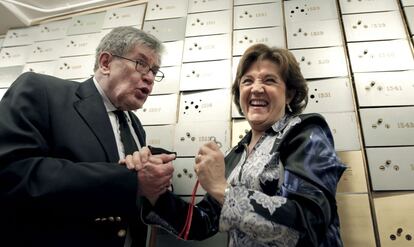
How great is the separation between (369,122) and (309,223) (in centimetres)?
74

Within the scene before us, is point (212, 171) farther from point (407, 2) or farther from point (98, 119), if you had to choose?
point (407, 2)

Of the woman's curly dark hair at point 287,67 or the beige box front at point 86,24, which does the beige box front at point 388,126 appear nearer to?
the woman's curly dark hair at point 287,67

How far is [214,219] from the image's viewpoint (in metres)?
1.01

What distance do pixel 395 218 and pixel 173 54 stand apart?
1193 millimetres

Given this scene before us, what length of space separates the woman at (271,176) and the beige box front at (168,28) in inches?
26.1

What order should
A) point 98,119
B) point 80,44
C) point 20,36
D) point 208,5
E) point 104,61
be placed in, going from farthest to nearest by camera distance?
point 20,36 < point 80,44 < point 208,5 < point 104,61 < point 98,119

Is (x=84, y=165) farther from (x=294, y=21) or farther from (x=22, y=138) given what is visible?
(x=294, y=21)

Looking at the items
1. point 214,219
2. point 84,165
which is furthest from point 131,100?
point 214,219

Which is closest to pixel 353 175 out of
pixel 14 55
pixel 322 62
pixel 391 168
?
pixel 391 168

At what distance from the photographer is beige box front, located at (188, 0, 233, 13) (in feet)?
5.53

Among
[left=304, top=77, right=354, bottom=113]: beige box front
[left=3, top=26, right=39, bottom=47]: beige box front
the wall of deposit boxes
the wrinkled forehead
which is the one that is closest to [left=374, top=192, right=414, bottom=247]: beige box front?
the wall of deposit boxes

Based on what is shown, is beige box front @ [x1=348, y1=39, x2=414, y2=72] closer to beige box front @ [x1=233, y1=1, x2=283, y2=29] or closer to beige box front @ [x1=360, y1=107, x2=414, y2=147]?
beige box front @ [x1=360, y1=107, x2=414, y2=147]

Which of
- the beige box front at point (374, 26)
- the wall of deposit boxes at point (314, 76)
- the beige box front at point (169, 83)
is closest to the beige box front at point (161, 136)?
the wall of deposit boxes at point (314, 76)

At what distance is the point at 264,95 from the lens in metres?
1.02
